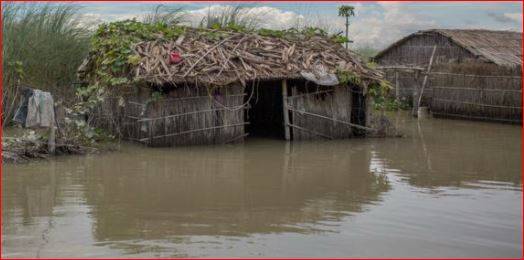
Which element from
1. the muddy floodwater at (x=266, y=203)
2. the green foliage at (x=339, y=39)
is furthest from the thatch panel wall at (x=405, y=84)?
the muddy floodwater at (x=266, y=203)

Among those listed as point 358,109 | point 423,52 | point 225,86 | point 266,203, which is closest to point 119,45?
point 225,86

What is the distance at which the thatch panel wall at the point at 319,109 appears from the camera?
13195 mm

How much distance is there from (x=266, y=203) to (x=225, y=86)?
16.3 feet

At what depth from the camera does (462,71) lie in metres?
17.9

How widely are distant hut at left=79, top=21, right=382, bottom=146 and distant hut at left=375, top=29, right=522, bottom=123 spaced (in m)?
4.69

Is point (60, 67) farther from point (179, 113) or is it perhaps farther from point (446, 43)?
point (446, 43)

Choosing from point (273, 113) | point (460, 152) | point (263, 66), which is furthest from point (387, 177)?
point (273, 113)

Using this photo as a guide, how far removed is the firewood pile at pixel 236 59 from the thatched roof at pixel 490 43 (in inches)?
268

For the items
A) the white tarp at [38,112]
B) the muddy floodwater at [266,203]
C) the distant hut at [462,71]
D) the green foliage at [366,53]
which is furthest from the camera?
the green foliage at [366,53]

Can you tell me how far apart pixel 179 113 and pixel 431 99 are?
9013 millimetres

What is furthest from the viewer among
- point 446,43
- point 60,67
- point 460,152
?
point 446,43

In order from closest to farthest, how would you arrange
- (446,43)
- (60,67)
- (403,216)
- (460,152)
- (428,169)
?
(403,216)
(428,169)
(460,152)
(60,67)
(446,43)

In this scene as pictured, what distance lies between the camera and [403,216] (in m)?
7.16

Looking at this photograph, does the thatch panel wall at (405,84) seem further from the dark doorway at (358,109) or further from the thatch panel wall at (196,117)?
the thatch panel wall at (196,117)
